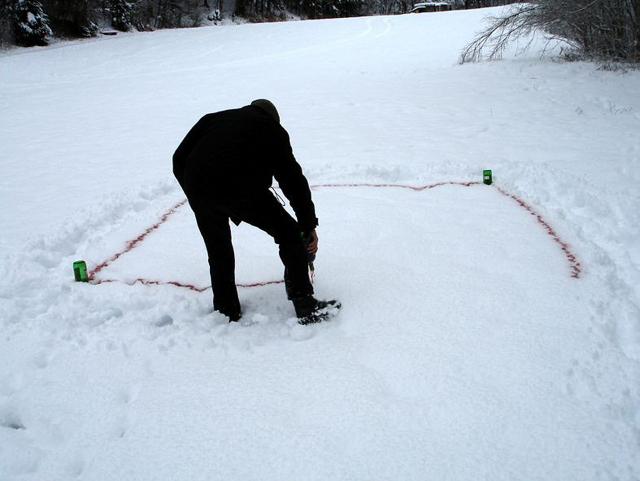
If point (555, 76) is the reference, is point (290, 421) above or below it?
below

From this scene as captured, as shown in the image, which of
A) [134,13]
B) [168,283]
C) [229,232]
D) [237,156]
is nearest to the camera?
[237,156]

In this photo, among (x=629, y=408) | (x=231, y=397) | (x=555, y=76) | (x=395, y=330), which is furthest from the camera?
(x=555, y=76)

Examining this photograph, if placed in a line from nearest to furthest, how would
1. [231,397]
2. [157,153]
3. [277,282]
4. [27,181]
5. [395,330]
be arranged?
[231,397] → [395,330] → [277,282] → [27,181] → [157,153]

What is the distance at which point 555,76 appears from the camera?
9.99 meters

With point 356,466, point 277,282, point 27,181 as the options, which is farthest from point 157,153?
point 356,466

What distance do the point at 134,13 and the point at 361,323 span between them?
27.1 meters

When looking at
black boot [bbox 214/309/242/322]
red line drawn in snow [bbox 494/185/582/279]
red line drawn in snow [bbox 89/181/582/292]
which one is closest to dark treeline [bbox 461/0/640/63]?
red line drawn in snow [bbox 89/181/582/292]

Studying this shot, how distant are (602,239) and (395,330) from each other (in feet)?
6.77

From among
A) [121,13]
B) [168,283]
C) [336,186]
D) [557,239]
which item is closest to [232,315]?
[168,283]

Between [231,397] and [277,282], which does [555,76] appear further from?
[231,397]

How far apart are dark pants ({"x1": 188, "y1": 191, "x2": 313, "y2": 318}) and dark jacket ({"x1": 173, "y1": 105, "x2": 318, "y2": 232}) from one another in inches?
2.3

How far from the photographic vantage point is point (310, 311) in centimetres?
324

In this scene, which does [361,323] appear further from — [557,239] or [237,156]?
[557,239]

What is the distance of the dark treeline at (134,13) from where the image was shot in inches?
776
